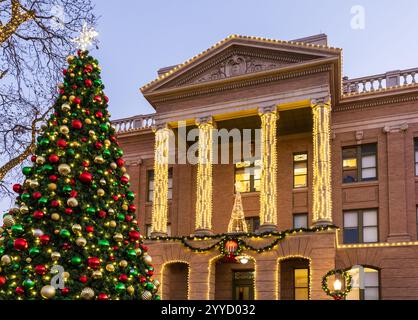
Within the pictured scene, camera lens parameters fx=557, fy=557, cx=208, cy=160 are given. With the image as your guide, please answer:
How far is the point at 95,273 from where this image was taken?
1014cm

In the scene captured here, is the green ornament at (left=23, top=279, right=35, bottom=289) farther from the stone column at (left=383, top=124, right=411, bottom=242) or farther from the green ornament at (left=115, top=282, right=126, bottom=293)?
the stone column at (left=383, top=124, right=411, bottom=242)

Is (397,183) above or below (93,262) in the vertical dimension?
above

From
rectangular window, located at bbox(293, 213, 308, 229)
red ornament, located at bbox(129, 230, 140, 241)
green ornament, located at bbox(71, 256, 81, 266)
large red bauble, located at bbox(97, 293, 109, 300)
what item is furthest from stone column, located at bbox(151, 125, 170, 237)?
green ornament, located at bbox(71, 256, 81, 266)

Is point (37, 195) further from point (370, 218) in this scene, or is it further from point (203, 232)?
point (370, 218)

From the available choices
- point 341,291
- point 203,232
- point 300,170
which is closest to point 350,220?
point 300,170

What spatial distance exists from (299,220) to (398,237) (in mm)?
5335

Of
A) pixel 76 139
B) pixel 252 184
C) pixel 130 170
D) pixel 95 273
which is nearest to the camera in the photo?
pixel 95 273

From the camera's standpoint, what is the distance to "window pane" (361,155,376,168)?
97.7 ft

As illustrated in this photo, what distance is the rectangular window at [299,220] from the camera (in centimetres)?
3048

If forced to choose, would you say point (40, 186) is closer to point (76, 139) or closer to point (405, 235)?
point (76, 139)

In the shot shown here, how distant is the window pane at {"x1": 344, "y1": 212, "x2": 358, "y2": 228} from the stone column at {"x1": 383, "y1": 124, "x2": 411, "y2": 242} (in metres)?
1.87

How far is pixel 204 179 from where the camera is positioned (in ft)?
96.9
